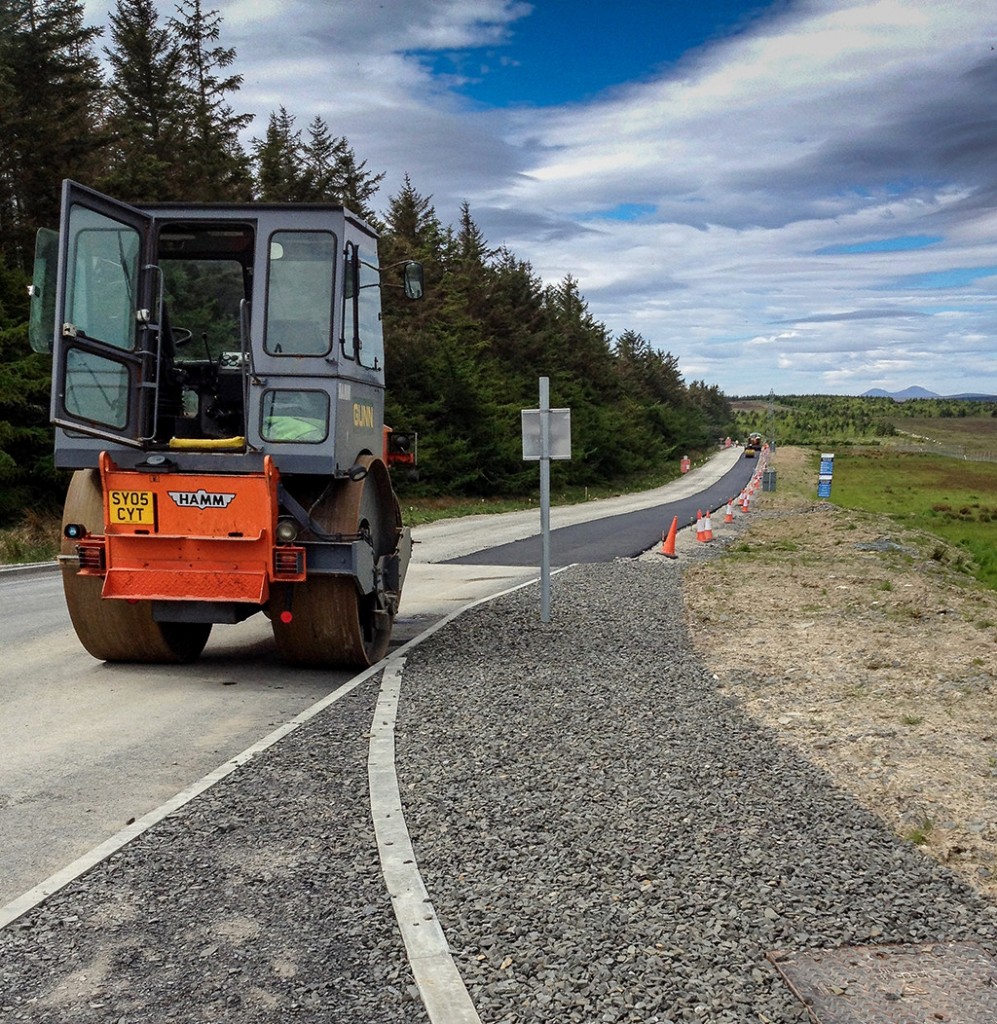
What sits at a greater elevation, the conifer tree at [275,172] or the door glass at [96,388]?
the conifer tree at [275,172]

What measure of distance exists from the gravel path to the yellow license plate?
2.29 m

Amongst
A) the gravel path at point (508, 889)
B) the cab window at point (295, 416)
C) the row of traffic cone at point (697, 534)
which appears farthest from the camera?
the row of traffic cone at point (697, 534)

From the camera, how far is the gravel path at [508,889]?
11.5ft

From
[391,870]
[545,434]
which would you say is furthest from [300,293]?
[391,870]

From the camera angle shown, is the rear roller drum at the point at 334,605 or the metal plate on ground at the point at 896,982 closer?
the metal plate on ground at the point at 896,982

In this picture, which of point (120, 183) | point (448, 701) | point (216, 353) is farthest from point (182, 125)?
point (448, 701)

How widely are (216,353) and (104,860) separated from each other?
5451 millimetres

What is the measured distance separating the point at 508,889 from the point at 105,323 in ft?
18.7

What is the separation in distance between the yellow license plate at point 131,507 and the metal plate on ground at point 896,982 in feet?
19.4

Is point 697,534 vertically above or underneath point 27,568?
above

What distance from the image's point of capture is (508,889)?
4.31 meters

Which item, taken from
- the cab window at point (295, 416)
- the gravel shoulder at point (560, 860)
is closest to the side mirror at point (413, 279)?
the cab window at point (295, 416)

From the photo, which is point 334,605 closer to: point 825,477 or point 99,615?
point 99,615

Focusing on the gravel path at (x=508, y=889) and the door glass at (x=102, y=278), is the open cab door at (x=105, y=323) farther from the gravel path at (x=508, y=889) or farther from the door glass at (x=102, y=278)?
the gravel path at (x=508, y=889)
